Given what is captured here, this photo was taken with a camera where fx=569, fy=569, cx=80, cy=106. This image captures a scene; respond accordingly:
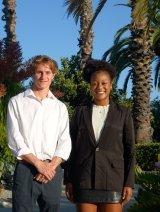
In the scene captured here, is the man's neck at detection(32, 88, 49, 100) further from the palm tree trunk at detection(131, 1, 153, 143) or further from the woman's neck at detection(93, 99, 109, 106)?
the palm tree trunk at detection(131, 1, 153, 143)

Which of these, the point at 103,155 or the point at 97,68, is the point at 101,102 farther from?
the point at 103,155

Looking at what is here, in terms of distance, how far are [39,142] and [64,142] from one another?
0.60 ft

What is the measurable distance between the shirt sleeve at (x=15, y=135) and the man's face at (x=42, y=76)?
237mm

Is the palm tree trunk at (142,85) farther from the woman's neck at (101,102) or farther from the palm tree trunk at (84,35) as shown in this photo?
the woman's neck at (101,102)

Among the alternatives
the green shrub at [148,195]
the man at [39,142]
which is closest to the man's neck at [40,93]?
the man at [39,142]

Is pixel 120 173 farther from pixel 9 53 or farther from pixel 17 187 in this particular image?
pixel 9 53

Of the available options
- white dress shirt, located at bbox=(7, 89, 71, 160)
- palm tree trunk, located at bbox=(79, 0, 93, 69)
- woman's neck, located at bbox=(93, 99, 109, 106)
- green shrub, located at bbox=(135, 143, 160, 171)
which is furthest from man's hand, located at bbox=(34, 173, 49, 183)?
palm tree trunk, located at bbox=(79, 0, 93, 69)

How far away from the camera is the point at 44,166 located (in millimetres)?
4031

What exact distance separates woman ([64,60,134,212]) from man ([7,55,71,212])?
0.13m

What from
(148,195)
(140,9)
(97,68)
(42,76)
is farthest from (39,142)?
(140,9)

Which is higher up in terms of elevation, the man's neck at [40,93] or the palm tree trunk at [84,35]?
the palm tree trunk at [84,35]

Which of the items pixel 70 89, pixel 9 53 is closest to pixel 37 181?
pixel 9 53

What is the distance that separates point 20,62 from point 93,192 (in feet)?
19.5

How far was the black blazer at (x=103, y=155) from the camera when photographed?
13.8 feet
